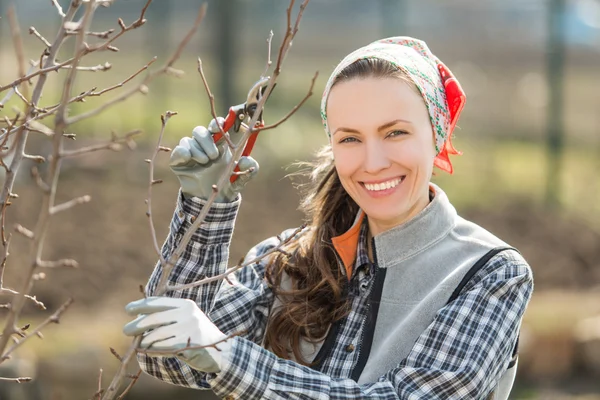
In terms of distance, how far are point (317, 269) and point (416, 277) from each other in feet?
0.79

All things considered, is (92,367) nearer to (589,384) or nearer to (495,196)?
(589,384)

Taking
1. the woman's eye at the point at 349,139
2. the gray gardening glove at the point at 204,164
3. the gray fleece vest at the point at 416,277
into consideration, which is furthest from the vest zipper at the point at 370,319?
the gray gardening glove at the point at 204,164

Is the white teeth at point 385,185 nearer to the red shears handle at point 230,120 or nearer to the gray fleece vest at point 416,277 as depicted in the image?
the gray fleece vest at point 416,277

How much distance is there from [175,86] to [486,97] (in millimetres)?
3659

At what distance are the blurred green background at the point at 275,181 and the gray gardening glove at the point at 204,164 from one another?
622mm

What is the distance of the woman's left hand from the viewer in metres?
1.87

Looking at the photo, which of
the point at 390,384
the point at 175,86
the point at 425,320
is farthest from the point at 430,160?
the point at 175,86

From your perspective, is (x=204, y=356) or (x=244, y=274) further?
(x=244, y=274)

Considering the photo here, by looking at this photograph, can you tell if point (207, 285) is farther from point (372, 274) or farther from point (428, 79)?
point (428, 79)

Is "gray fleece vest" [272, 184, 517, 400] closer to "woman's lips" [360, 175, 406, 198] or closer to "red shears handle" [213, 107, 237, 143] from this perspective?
"woman's lips" [360, 175, 406, 198]

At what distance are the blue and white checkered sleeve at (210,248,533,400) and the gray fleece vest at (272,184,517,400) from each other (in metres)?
0.06

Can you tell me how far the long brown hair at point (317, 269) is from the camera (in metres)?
2.31

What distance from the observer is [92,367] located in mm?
4457

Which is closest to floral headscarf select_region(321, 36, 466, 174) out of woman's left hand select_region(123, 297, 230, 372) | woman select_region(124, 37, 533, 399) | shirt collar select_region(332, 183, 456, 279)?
woman select_region(124, 37, 533, 399)
